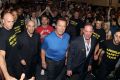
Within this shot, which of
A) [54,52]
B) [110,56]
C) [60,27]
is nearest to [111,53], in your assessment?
[110,56]

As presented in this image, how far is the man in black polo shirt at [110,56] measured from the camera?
805 cm

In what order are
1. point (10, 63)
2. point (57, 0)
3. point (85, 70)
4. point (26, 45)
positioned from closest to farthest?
point (10, 63) → point (26, 45) → point (85, 70) → point (57, 0)

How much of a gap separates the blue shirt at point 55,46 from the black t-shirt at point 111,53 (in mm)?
1069

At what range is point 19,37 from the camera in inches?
292

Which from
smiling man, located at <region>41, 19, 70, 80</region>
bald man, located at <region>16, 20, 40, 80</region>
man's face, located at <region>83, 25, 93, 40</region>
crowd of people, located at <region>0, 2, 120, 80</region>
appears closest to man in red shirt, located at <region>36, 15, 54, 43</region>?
crowd of people, located at <region>0, 2, 120, 80</region>

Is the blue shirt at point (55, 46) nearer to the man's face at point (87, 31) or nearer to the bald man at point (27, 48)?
the bald man at point (27, 48)

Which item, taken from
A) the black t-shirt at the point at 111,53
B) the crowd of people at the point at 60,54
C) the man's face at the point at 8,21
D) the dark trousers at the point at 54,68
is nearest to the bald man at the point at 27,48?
the crowd of people at the point at 60,54

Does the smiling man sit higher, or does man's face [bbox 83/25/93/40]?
man's face [bbox 83/25/93/40]

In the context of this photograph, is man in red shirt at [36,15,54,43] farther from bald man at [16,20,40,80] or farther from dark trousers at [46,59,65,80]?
bald man at [16,20,40,80]

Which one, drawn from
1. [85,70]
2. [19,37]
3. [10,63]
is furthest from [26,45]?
[85,70]

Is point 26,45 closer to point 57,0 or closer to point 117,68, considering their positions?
point 117,68

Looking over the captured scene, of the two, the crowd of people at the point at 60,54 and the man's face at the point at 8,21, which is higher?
the man's face at the point at 8,21

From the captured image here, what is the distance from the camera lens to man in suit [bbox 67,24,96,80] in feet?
24.6

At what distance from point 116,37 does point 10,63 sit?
8.66 feet
